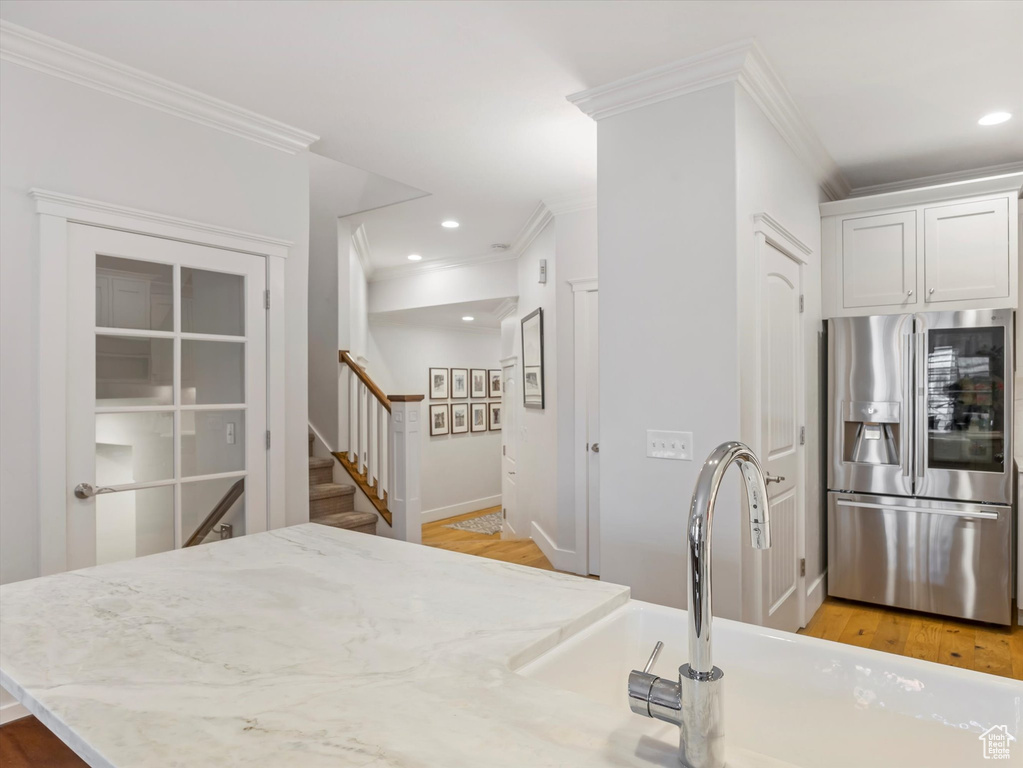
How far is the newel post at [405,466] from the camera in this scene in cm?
441

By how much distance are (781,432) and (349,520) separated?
2781mm

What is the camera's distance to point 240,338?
297 centimetres

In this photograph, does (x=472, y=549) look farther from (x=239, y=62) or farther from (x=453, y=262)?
(x=239, y=62)

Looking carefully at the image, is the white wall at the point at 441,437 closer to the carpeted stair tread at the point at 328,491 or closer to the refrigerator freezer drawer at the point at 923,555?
the carpeted stair tread at the point at 328,491

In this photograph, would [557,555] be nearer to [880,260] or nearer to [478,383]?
[880,260]

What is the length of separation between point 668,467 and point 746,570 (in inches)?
19.5

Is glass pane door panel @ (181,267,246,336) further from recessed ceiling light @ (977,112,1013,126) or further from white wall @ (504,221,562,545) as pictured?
recessed ceiling light @ (977,112,1013,126)

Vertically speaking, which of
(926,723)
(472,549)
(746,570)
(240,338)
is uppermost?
(240,338)

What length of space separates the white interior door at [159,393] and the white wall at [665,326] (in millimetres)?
1673

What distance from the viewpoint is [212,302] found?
9.46 feet

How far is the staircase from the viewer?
429 centimetres

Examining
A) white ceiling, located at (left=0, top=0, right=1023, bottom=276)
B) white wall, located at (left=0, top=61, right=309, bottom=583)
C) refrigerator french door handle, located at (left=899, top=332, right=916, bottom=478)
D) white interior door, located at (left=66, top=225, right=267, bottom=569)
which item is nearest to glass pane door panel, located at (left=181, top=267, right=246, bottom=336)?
white interior door, located at (left=66, top=225, right=267, bottom=569)

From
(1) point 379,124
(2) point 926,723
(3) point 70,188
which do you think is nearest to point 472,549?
(1) point 379,124

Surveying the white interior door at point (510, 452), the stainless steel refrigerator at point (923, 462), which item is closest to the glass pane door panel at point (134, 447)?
the white interior door at point (510, 452)
